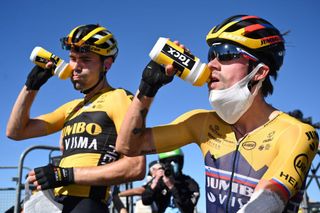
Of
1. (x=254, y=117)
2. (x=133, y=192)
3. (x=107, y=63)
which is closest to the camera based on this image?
(x=254, y=117)

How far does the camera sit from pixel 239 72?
3.54 m

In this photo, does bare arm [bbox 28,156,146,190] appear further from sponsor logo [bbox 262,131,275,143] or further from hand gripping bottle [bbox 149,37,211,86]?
sponsor logo [bbox 262,131,275,143]

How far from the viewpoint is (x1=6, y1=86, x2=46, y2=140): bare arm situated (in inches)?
197

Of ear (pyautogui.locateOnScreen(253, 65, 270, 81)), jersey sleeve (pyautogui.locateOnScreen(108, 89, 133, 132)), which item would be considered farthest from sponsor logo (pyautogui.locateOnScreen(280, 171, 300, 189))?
jersey sleeve (pyautogui.locateOnScreen(108, 89, 133, 132))

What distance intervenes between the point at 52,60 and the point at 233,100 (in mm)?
2431

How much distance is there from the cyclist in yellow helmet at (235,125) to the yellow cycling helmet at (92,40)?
1365 mm

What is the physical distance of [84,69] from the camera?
4.71 m

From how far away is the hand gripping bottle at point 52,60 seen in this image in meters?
4.66

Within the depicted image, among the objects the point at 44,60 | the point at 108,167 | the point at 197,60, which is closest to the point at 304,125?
the point at 197,60

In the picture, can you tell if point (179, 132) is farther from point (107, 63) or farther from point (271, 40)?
point (107, 63)

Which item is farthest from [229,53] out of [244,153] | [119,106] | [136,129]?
[119,106]

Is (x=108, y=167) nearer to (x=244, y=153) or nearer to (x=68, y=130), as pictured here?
(x=68, y=130)

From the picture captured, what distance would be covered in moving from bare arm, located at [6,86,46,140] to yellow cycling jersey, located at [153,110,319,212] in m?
1.96

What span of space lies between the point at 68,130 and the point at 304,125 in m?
2.47
